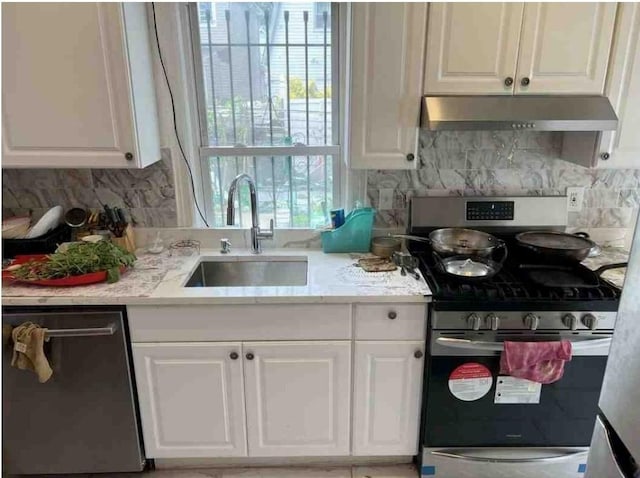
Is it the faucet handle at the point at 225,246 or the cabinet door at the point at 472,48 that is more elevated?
the cabinet door at the point at 472,48

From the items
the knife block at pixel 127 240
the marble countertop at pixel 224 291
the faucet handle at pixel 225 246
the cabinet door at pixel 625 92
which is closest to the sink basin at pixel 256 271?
the faucet handle at pixel 225 246

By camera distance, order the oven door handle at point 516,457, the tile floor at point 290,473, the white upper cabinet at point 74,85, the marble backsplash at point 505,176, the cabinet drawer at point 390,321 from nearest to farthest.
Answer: the white upper cabinet at point 74,85 < the cabinet drawer at point 390,321 < the oven door handle at point 516,457 < the tile floor at point 290,473 < the marble backsplash at point 505,176

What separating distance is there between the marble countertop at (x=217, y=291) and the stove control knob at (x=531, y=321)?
37 cm

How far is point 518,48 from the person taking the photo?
5.77 ft

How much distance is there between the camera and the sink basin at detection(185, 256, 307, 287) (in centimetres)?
221

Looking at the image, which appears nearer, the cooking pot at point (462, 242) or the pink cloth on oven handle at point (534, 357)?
the pink cloth on oven handle at point (534, 357)

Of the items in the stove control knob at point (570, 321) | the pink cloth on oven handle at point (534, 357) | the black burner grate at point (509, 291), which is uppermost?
the black burner grate at point (509, 291)

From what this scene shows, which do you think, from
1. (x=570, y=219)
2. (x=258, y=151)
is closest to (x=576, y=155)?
(x=570, y=219)

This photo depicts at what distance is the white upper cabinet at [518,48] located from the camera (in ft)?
5.64

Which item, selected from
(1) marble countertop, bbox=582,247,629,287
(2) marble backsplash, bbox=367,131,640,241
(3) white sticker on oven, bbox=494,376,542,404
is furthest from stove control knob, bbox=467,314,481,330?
(2) marble backsplash, bbox=367,131,640,241

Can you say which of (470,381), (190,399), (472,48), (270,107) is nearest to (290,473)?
(190,399)

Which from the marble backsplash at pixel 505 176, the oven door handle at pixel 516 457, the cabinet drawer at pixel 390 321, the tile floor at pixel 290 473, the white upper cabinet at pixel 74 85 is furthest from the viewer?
the marble backsplash at pixel 505 176

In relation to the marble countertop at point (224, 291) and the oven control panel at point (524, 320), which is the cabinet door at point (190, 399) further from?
the oven control panel at point (524, 320)

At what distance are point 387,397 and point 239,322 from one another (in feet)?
2.23
